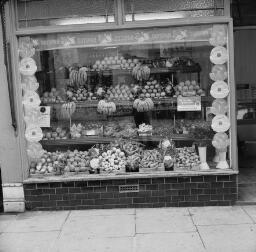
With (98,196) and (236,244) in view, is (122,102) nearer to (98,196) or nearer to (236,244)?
(98,196)

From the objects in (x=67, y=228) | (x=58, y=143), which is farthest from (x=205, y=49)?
(x=67, y=228)

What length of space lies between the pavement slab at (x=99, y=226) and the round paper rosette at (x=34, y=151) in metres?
1.12

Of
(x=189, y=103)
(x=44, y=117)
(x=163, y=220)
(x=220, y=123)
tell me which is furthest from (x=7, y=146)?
(x=220, y=123)

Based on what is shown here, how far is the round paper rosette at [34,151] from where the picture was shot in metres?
6.95

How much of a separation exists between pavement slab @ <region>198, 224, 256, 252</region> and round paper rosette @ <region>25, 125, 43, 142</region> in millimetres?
2808

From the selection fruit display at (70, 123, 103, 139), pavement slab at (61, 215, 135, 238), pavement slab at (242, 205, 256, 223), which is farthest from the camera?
fruit display at (70, 123, 103, 139)

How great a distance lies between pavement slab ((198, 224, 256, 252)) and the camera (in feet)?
17.4

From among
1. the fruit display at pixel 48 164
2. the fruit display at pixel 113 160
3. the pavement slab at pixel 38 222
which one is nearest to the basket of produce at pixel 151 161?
the fruit display at pixel 113 160

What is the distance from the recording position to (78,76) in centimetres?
721

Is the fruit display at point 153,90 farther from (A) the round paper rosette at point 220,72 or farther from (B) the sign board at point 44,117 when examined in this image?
(B) the sign board at point 44,117

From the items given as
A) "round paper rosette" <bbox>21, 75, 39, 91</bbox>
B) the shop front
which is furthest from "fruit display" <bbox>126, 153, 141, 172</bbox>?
"round paper rosette" <bbox>21, 75, 39, 91</bbox>

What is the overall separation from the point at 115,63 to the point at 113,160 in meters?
1.54

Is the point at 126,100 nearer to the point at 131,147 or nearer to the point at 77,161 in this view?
the point at 131,147

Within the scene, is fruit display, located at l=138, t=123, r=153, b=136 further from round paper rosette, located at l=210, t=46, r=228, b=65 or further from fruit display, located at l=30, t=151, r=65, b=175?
round paper rosette, located at l=210, t=46, r=228, b=65
